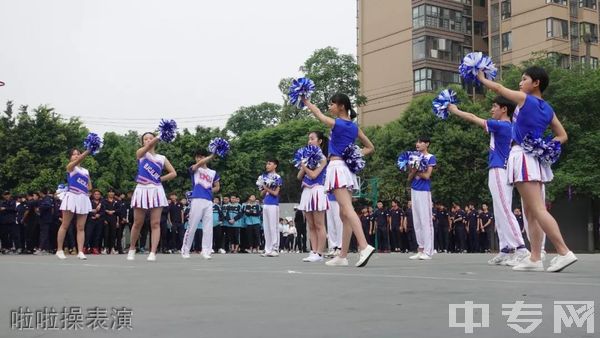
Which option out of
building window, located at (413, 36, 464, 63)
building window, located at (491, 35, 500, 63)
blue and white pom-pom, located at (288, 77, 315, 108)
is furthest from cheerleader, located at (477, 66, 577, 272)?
building window, located at (491, 35, 500, 63)

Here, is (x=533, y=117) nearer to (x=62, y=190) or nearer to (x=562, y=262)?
(x=562, y=262)

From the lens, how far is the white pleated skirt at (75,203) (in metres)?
15.6

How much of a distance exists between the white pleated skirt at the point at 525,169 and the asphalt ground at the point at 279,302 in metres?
1.16

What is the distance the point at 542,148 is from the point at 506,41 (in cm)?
5816

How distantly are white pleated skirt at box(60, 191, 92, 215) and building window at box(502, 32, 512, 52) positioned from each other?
54.1 meters

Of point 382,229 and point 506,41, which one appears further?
point 506,41

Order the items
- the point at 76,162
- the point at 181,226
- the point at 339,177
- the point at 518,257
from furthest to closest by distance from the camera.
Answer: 1. the point at 181,226
2. the point at 76,162
3. the point at 518,257
4. the point at 339,177

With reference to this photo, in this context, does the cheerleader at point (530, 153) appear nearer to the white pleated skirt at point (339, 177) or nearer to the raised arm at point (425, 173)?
the white pleated skirt at point (339, 177)

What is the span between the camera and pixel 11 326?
5105mm

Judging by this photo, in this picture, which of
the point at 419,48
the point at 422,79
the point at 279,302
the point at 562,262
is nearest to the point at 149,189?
the point at 562,262

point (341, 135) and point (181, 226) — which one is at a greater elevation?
point (341, 135)

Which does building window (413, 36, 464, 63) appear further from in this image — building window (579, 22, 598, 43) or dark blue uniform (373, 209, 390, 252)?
dark blue uniform (373, 209, 390, 252)

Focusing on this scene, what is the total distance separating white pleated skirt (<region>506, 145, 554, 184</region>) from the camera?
9.45m

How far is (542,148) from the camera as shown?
9.45 meters
